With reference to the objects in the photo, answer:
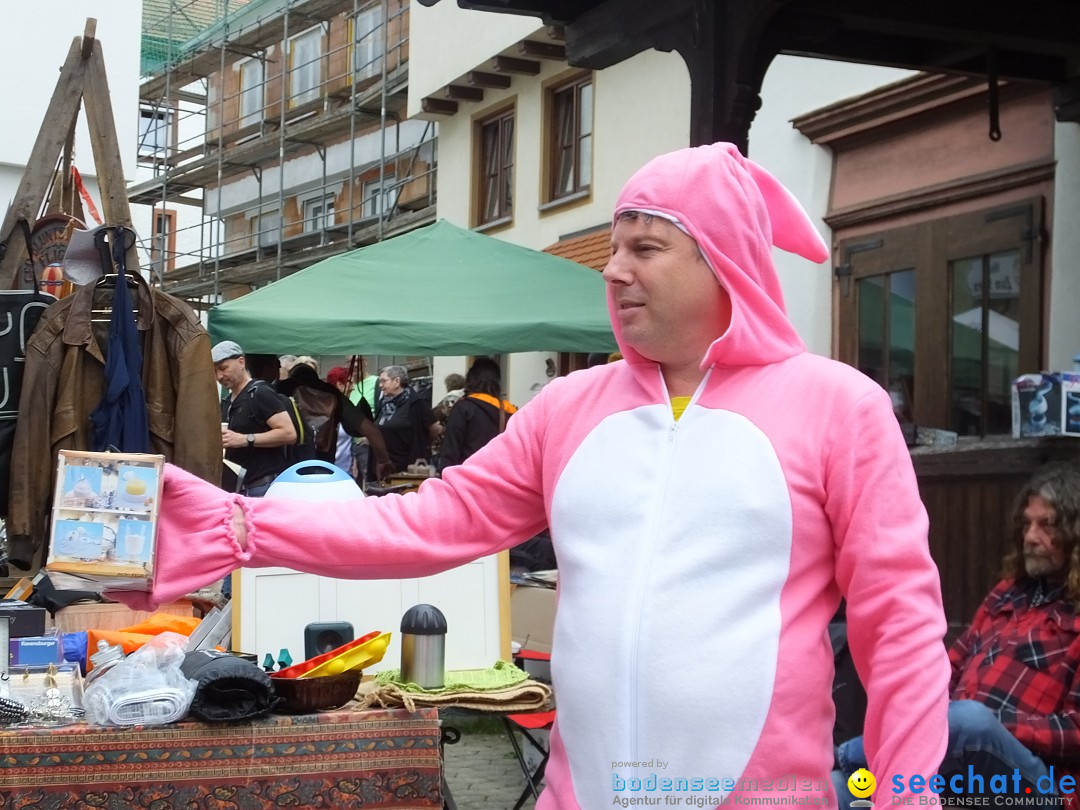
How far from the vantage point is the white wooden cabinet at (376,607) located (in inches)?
156

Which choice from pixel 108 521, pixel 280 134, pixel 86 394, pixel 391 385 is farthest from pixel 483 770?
pixel 280 134

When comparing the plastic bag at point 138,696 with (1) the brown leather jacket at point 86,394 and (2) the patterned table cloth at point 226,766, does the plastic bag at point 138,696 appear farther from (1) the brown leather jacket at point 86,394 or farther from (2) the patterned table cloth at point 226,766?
(1) the brown leather jacket at point 86,394

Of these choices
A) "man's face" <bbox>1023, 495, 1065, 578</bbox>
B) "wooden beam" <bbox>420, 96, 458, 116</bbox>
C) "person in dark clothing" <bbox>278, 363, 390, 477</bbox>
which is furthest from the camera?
"wooden beam" <bbox>420, 96, 458, 116</bbox>

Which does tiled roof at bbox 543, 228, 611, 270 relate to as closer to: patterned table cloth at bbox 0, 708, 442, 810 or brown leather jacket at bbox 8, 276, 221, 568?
brown leather jacket at bbox 8, 276, 221, 568

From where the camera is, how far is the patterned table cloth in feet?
9.86

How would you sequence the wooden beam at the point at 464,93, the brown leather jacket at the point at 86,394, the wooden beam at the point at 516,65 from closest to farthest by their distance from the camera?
the brown leather jacket at the point at 86,394 → the wooden beam at the point at 516,65 → the wooden beam at the point at 464,93

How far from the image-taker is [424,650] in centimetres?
357

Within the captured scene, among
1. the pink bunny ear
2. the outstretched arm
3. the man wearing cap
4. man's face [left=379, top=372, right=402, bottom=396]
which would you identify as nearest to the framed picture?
the outstretched arm

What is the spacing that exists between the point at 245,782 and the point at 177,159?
98.4 ft

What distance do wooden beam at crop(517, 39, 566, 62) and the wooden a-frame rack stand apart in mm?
9845

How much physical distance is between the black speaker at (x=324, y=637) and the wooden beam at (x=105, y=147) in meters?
1.96

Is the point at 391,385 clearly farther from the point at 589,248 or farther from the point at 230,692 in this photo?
the point at 230,692

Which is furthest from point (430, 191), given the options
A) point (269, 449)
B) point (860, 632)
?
point (860, 632)

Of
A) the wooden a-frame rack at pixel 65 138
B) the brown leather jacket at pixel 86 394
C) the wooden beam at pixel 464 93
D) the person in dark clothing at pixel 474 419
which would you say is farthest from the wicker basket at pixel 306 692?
the wooden beam at pixel 464 93
